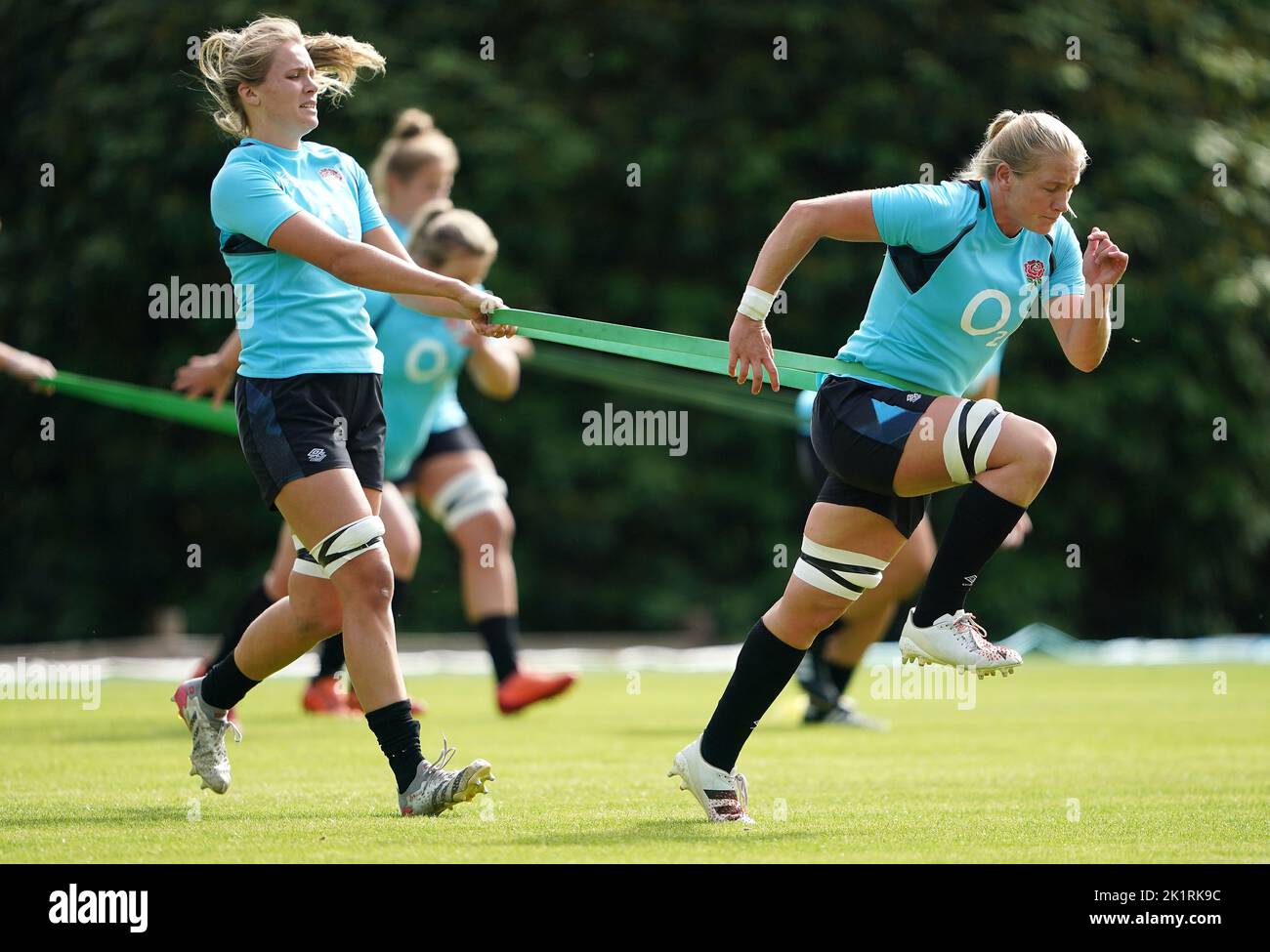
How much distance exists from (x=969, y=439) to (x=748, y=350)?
1.95ft

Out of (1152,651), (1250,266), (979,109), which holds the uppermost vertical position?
(979,109)

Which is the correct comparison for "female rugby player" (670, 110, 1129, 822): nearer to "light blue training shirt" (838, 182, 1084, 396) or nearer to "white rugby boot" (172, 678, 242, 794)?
"light blue training shirt" (838, 182, 1084, 396)

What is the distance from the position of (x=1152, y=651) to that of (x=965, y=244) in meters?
9.36

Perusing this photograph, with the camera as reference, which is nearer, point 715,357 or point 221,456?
point 715,357

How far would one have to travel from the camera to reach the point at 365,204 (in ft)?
16.7

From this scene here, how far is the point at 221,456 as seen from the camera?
13.6 meters

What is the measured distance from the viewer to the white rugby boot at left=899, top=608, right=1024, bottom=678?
176 inches

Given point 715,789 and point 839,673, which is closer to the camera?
point 715,789

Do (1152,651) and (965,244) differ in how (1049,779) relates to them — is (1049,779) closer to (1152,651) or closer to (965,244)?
(965,244)

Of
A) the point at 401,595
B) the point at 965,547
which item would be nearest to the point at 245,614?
the point at 401,595

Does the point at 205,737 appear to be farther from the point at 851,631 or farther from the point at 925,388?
the point at 851,631

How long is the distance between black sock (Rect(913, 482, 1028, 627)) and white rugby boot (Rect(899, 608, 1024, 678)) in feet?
0.11

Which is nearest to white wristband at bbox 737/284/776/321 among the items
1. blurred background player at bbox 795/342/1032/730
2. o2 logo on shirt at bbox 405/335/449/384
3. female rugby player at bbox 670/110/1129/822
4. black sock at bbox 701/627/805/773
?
female rugby player at bbox 670/110/1129/822
